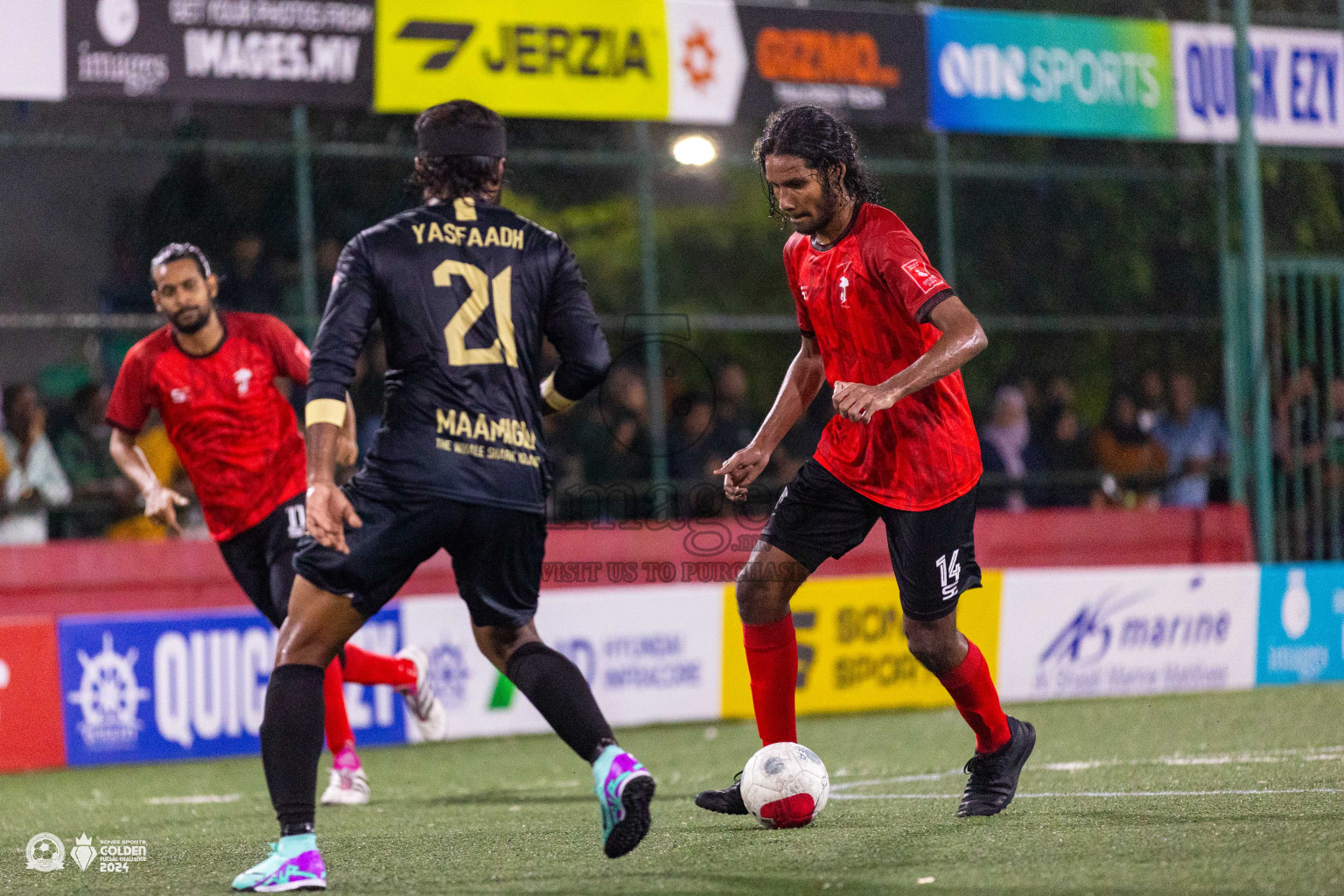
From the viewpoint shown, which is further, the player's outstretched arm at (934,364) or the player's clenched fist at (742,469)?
the player's clenched fist at (742,469)

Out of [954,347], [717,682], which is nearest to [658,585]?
[717,682]

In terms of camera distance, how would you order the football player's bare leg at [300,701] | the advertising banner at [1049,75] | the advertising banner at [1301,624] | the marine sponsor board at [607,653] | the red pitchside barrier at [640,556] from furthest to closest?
the advertising banner at [1049,75] → the advertising banner at [1301,624] → the red pitchside barrier at [640,556] → the marine sponsor board at [607,653] → the football player's bare leg at [300,701]

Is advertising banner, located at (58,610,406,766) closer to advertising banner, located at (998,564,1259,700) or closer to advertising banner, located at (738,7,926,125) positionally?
advertising banner, located at (998,564,1259,700)

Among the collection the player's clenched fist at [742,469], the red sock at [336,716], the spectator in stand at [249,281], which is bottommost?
the red sock at [336,716]

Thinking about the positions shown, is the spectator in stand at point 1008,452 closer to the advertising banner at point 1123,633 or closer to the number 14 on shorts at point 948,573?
the advertising banner at point 1123,633

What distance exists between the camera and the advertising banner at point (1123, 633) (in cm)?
1148

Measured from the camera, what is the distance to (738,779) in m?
5.87

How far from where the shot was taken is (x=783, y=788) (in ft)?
18.2

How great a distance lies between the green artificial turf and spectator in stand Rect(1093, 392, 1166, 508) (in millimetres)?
4376

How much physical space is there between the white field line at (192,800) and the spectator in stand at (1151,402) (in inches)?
352

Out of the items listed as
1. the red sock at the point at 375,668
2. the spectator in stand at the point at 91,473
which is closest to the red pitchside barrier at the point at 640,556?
the spectator in stand at the point at 91,473

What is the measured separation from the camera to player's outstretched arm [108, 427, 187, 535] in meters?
6.97

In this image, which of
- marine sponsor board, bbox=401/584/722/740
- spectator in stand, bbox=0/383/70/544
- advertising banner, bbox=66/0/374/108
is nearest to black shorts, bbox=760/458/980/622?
marine sponsor board, bbox=401/584/722/740

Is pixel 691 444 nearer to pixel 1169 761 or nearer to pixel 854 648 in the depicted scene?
pixel 854 648
